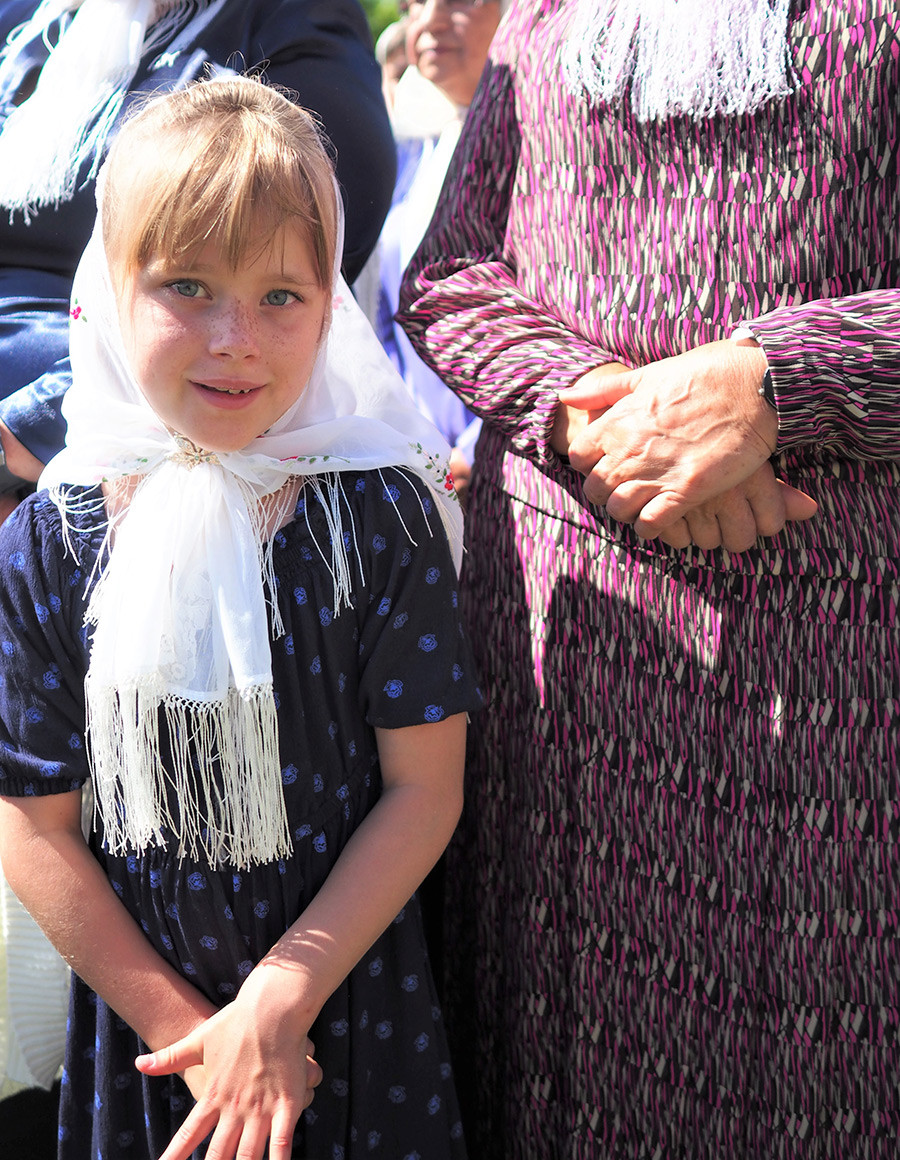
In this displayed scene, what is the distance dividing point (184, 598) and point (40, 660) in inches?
8.3

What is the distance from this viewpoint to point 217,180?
1440 mm

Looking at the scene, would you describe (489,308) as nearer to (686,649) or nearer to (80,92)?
(686,649)

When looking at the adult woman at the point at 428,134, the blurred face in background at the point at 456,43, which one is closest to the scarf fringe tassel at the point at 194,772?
the adult woman at the point at 428,134

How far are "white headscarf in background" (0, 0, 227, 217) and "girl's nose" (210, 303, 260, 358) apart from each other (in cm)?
61

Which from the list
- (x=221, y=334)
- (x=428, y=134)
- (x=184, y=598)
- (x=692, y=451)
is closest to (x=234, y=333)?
(x=221, y=334)

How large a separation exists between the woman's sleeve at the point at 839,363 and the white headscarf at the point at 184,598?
51cm

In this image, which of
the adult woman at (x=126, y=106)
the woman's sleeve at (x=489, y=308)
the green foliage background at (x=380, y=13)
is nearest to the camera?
the woman's sleeve at (x=489, y=308)

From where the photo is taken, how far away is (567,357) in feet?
5.72

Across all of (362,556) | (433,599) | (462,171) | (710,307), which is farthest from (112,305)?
(710,307)

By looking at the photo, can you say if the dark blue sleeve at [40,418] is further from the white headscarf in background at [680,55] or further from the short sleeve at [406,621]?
the white headscarf in background at [680,55]

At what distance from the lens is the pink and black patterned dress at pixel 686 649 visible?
1581 mm

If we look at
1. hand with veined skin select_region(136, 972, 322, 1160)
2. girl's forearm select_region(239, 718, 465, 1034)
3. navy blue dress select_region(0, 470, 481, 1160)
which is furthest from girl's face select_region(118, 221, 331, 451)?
hand with veined skin select_region(136, 972, 322, 1160)

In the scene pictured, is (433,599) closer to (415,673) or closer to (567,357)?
(415,673)

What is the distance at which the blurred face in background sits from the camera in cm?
342
